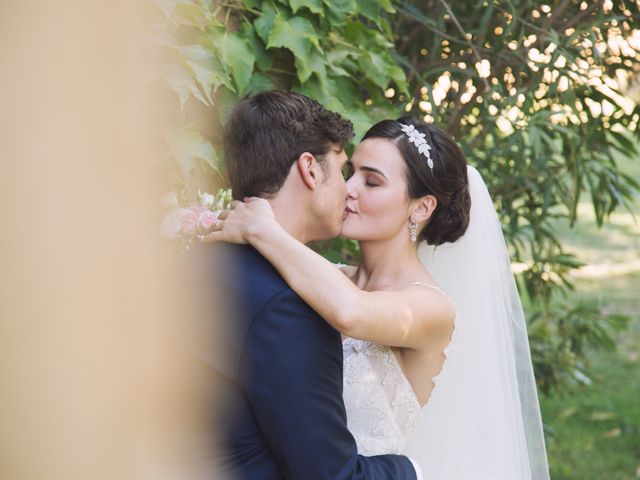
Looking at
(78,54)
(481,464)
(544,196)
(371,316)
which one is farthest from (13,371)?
(544,196)

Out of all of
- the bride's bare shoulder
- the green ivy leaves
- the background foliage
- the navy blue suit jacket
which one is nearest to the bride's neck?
the bride's bare shoulder

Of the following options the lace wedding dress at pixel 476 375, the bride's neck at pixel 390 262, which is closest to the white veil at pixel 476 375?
the lace wedding dress at pixel 476 375

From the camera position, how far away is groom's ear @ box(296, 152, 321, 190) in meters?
1.95

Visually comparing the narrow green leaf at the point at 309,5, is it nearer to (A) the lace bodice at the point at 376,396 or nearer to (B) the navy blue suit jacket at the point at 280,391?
(A) the lace bodice at the point at 376,396

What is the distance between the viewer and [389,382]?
2381mm

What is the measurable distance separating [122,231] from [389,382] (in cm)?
194

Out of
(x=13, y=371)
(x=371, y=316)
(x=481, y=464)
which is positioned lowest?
(x=481, y=464)

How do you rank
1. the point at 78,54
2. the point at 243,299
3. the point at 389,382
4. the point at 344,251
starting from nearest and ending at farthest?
the point at 78,54
the point at 243,299
the point at 389,382
the point at 344,251

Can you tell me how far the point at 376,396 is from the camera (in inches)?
93.4

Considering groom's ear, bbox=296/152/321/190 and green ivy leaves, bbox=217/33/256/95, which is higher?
green ivy leaves, bbox=217/33/256/95

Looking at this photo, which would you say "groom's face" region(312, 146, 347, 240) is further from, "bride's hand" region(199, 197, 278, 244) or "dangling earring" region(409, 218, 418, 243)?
"dangling earring" region(409, 218, 418, 243)

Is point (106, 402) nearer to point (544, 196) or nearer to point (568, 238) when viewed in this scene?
point (544, 196)

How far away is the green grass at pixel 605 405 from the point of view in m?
5.40

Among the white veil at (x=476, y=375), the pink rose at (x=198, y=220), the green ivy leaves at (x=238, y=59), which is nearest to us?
the pink rose at (x=198, y=220)
